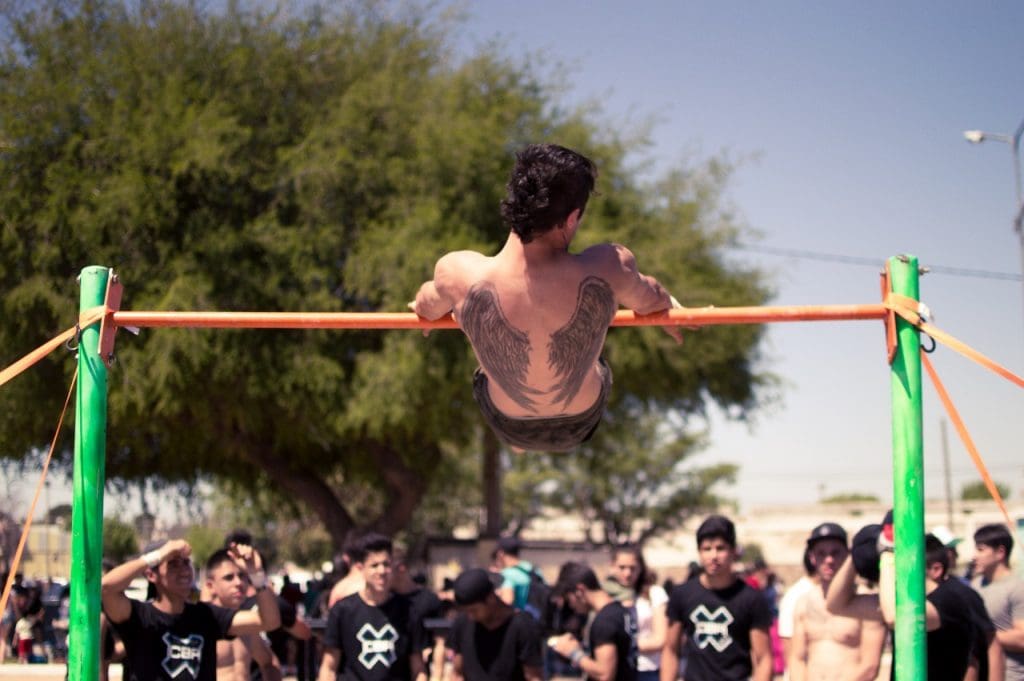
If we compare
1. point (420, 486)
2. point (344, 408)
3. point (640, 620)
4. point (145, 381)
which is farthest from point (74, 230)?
point (640, 620)

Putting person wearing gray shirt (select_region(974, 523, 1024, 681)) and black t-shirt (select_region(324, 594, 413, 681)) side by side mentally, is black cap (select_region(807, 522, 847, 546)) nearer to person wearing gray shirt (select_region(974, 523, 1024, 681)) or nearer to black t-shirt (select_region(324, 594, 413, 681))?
person wearing gray shirt (select_region(974, 523, 1024, 681))

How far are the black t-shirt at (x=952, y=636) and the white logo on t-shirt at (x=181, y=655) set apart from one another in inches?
136

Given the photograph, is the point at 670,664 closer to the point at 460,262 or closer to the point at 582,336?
the point at 582,336

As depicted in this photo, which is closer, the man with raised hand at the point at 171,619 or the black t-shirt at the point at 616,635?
the man with raised hand at the point at 171,619

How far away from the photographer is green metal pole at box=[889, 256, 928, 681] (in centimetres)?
439

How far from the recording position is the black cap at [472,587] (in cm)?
697

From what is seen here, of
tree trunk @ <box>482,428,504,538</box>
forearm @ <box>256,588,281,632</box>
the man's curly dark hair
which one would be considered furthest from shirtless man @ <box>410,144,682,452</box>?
tree trunk @ <box>482,428,504,538</box>

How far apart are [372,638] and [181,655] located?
3.84 ft

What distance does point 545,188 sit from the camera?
407 centimetres

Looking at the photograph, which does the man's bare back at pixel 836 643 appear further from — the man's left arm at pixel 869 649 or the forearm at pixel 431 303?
the forearm at pixel 431 303

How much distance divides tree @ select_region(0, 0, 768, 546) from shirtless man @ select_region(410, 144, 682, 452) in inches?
460

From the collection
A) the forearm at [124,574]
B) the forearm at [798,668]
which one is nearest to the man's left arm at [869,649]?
the forearm at [798,668]

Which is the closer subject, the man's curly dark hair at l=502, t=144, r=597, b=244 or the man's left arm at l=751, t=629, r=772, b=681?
the man's curly dark hair at l=502, t=144, r=597, b=244

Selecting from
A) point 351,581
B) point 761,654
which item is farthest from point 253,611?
point 761,654
